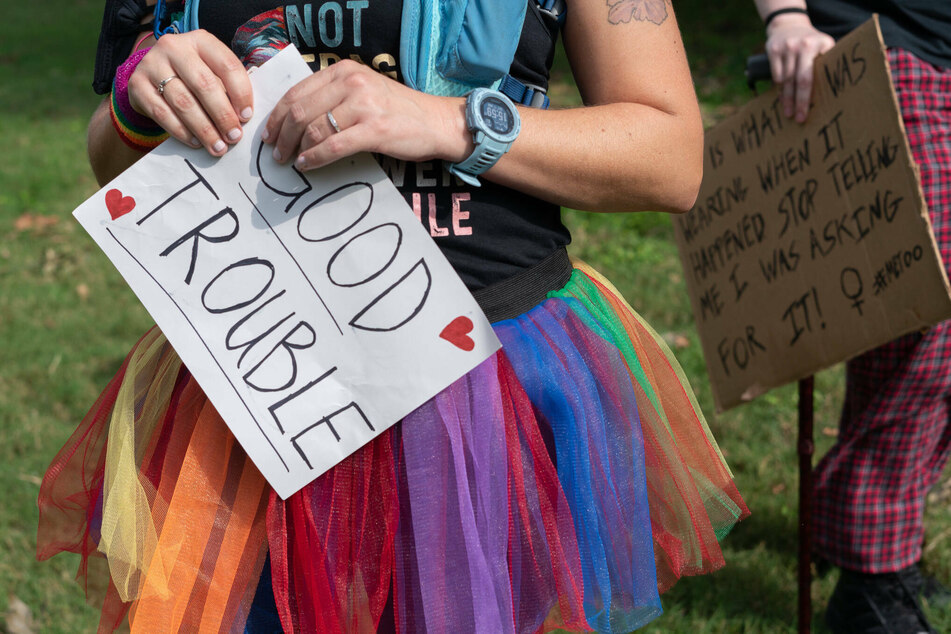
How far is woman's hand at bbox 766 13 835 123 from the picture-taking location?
207cm

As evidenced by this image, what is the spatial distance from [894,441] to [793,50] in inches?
39.7

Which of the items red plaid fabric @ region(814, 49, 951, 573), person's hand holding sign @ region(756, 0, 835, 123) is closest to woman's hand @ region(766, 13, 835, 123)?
person's hand holding sign @ region(756, 0, 835, 123)

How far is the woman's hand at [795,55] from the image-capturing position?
2.07 metres

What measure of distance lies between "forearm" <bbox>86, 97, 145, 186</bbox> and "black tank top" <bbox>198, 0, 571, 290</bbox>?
236mm

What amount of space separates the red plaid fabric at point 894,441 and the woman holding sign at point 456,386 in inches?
47.5

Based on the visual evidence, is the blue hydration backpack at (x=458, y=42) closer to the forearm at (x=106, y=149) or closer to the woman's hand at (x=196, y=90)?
the woman's hand at (x=196, y=90)

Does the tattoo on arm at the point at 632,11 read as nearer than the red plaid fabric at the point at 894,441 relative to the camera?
Yes

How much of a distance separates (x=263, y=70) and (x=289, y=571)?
24.2 inches

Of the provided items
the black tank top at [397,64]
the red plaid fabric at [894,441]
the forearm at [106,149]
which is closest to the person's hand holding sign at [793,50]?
the red plaid fabric at [894,441]

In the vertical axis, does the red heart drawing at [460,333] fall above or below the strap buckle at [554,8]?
below

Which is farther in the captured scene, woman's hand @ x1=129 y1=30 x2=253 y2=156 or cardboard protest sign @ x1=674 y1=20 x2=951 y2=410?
cardboard protest sign @ x1=674 y1=20 x2=951 y2=410

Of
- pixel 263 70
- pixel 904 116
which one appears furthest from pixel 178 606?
pixel 904 116

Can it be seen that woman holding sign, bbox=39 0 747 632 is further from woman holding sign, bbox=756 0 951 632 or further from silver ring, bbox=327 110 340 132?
woman holding sign, bbox=756 0 951 632

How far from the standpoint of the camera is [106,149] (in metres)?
1.34
